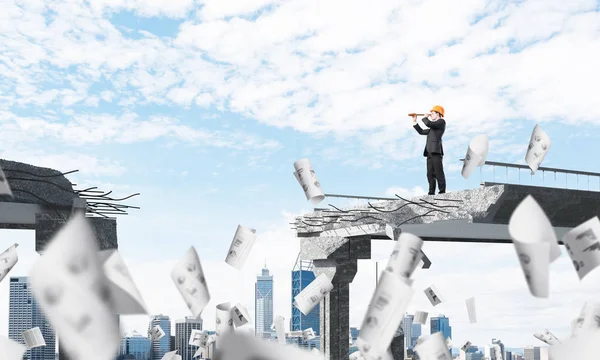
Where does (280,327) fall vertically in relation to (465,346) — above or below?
above

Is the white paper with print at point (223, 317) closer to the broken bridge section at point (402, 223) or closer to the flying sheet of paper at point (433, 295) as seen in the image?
the broken bridge section at point (402, 223)

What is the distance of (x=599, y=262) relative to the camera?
14.4 ft

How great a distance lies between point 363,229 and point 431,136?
1.73 meters

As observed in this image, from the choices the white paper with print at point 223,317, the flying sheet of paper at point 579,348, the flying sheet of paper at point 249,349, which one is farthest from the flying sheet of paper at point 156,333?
the flying sheet of paper at point 249,349

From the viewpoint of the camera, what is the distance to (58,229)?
7723 millimetres

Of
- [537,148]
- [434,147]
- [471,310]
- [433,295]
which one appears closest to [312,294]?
[433,295]

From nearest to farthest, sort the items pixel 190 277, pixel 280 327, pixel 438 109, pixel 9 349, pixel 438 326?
pixel 9 349 < pixel 190 277 < pixel 438 109 < pixel 280 327 < pixel 438 326

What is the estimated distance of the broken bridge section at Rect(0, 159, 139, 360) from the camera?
7293 millimetres

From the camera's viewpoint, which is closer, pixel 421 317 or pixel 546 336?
pixel 546 336

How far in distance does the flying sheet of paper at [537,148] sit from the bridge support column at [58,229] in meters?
4.76

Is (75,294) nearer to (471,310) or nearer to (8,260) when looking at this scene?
(8,260)

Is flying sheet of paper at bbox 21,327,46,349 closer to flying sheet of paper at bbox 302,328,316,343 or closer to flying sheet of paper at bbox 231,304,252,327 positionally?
flying sheet of paper at bbox 231,304,252,327

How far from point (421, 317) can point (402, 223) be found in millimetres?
2595

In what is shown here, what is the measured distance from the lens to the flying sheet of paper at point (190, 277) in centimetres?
495
